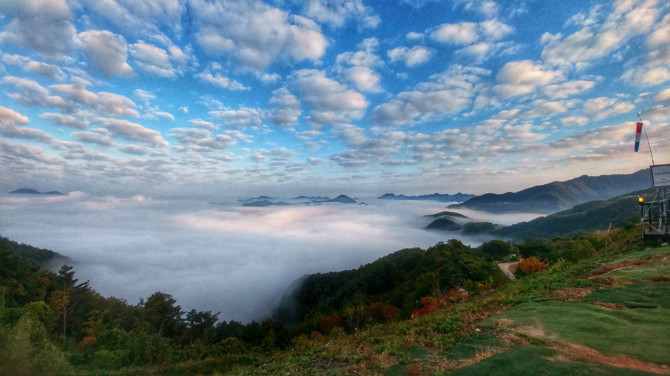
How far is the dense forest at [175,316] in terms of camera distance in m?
23.6

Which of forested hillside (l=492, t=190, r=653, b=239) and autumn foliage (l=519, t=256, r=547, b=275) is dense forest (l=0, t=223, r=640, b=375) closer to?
autumn foliage (l=519, t=256, r=547, b=275)

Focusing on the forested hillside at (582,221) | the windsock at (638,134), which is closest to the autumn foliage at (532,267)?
the windsock at (638,134)

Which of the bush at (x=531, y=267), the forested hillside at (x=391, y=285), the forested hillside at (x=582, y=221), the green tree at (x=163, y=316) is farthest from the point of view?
the forested hillside at (x=582, y=221)

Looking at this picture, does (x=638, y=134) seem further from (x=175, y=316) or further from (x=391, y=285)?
(x=175, y=316)

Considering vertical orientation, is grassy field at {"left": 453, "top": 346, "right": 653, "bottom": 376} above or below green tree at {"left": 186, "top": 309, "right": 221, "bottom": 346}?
above

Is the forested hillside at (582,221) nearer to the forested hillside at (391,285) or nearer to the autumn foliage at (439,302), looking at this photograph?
the forested hillside at (391,285)

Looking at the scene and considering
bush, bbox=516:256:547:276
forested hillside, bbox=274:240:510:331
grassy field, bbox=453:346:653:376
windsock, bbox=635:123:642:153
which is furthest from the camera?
forested hillside, bbox=274:240:510:331

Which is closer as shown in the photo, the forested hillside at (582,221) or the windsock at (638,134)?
the windsock at (638,134)

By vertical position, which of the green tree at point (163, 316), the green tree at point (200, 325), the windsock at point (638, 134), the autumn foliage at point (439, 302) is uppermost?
the windsock at point (638, 134)

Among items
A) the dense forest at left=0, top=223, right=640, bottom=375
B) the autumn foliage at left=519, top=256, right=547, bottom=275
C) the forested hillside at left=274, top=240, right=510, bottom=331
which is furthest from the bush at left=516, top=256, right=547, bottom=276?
the forested hillside at left=274, top=240, right=510, bottom=331

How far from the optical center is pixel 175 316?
193ft

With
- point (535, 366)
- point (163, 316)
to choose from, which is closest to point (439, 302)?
point (535, 366)

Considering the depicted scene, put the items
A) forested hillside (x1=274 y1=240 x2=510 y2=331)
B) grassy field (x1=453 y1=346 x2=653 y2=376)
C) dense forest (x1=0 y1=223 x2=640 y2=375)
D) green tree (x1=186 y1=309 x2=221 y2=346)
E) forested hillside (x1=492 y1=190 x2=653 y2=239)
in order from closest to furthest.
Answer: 1. grassy field (x1=453 y1=346 x2=653 y2=376)
2. dense forest (x1=0 y1=223 x2=640 y2=375)
3. forested hillside (x1=274 y1=240 x2=510 y2=331)
4. green tree (x1=186 y1=309 x2=221 y2=346)
5. forested hillside (x1=492 y1=190 x2=653 y2=239)

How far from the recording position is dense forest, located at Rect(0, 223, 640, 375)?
2361 centimetres
